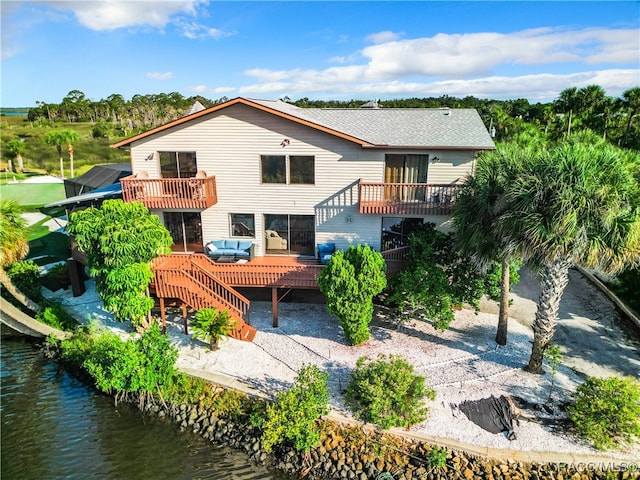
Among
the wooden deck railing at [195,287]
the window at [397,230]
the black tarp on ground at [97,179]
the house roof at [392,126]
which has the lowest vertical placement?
the wooden deck railing at [195,287]

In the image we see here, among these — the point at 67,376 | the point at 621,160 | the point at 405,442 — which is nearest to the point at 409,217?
the point at 621,160

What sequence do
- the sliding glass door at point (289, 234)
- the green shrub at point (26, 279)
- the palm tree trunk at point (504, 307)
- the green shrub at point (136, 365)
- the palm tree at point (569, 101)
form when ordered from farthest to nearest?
the palm tree at point (569, 101) < the green shrub at point (26, 279) < the sliding glass door at point (289, 234) < the palm tree trunk at point (504, 307) < the green shrub at point (136, 365)

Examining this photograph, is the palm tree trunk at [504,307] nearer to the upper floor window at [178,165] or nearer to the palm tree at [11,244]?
the upper floor window at [178,165]

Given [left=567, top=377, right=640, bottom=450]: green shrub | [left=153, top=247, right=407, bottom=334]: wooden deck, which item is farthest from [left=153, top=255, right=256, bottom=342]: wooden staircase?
[left=567, top=377, right=640, bottom=450]: green shrub

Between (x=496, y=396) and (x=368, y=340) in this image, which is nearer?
(x=496, y=396)

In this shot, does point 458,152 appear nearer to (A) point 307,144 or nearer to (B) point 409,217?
(B) point 409,217

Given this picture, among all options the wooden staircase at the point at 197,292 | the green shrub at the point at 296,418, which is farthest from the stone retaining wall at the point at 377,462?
the wooden staircase at the point at 197,292
